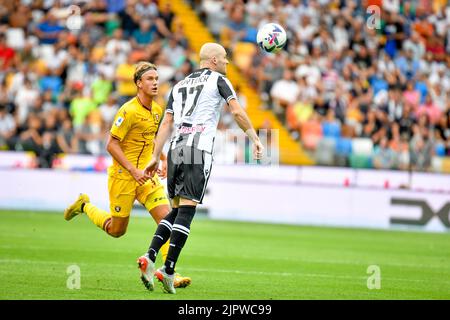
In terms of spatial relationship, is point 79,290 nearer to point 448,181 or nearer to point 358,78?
point 448,181

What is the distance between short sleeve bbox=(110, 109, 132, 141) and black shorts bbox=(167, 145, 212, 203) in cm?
108

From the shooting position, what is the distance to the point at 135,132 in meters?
12.1

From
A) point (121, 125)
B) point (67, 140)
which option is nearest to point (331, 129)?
point (67, 140)

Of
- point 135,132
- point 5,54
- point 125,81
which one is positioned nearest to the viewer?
point 135,132

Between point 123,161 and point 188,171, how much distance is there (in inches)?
44.6

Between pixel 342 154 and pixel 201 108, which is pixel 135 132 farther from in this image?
pixel 342 154

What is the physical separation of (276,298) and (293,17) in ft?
65.5

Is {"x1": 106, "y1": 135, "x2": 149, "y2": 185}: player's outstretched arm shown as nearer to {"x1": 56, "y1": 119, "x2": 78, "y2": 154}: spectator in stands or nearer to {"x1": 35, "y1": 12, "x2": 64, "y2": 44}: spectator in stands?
{"x1": 56, "y1": 119, "x2": 78, "y2": 154}: spectator in stands

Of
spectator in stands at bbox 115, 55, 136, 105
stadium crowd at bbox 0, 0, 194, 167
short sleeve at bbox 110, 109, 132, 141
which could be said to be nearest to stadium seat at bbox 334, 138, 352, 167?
stadium crowd at bbox 0, 0, 194, 167

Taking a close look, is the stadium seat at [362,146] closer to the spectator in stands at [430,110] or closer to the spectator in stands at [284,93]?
the spectator in stands at [430,110]

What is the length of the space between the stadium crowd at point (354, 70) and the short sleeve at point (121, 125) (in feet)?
42.1

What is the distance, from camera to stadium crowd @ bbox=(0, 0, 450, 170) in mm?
25000

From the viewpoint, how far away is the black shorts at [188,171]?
10766 mm

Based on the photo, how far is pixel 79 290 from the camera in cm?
1048
